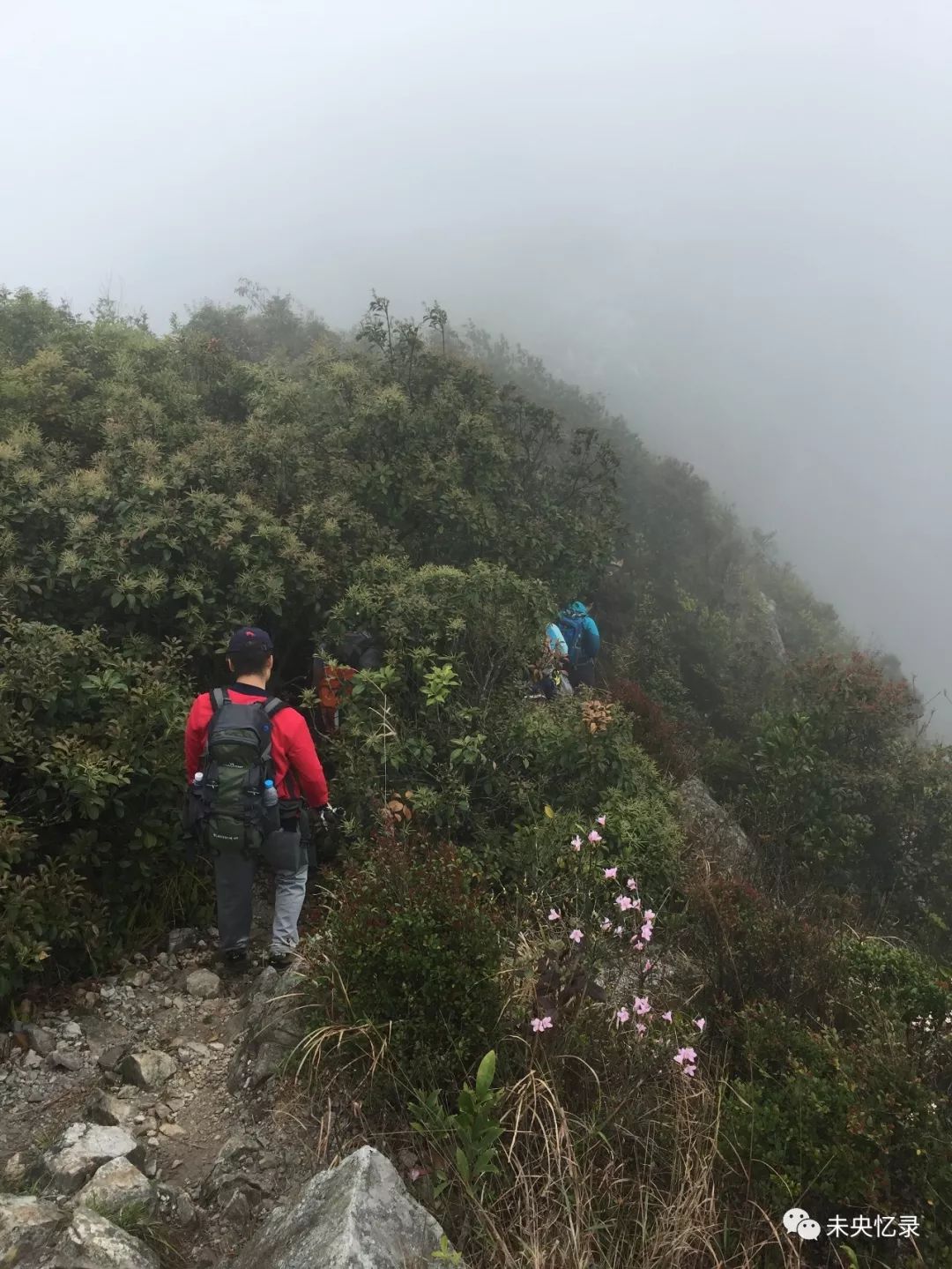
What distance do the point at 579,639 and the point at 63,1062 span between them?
272 inches

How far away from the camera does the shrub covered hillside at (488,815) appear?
103 inches

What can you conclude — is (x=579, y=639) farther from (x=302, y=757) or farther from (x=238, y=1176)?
(x=238, y=1176)

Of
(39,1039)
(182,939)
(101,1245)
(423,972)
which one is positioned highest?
(423,972)

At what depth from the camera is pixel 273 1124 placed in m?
3.04

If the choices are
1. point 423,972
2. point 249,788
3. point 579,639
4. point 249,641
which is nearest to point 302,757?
point 249,788

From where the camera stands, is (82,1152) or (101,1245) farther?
(82,1152)

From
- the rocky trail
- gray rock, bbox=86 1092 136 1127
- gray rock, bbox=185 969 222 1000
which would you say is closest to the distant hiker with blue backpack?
gray rock, bbox=185 969 222 1000

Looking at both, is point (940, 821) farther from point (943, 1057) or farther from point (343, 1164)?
point (343, 1164)

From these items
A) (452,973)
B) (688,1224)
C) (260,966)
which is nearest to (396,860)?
(452,973)

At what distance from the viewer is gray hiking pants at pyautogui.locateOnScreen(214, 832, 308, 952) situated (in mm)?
4137

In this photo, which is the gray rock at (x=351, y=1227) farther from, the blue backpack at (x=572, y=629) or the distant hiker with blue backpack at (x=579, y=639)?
the blue backpack at (x=572, y=629)

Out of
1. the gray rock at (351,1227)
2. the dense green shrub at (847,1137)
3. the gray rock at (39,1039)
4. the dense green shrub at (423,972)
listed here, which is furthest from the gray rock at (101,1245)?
the dense green shrub at (847,1137)

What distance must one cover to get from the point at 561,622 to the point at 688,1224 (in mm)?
7010

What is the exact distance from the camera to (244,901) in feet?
13.9
